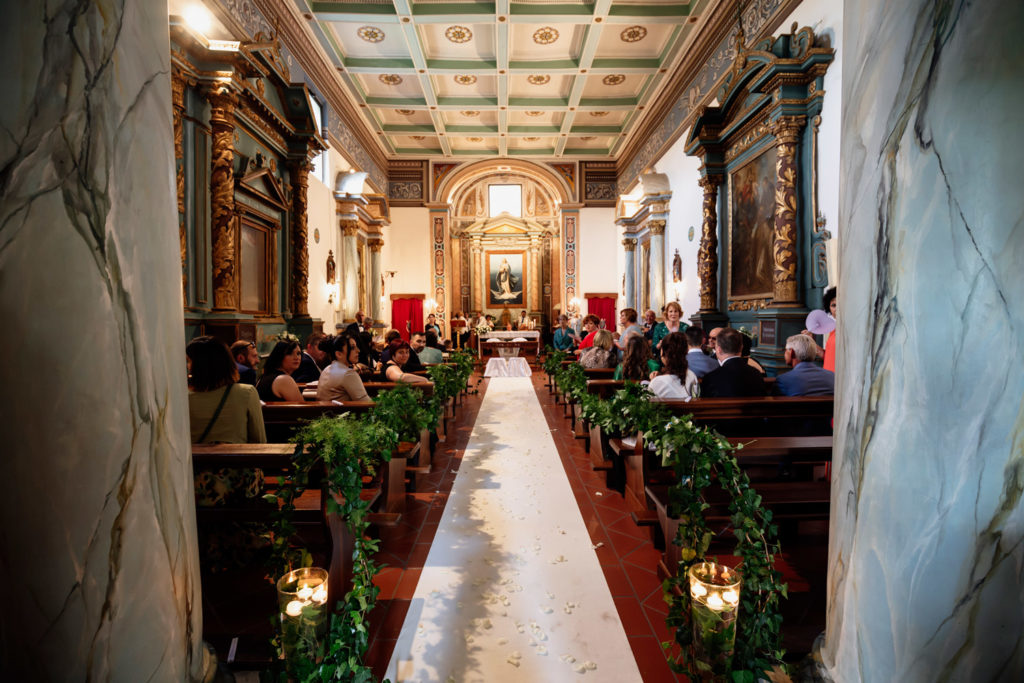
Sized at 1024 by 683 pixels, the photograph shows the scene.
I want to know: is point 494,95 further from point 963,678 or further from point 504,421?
point 963,678

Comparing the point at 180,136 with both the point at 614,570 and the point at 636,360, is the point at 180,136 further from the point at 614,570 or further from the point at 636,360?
the point at 614,570

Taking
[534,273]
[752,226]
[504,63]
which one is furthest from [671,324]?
[534,273]

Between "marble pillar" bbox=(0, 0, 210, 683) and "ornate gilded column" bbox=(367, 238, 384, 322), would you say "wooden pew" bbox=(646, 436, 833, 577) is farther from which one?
"ornate gilded column" bbox=(367, 238, 384, 322)

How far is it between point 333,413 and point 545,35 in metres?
9.12

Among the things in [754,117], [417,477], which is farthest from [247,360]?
[754,117]

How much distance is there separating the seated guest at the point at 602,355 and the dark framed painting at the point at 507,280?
11.8m

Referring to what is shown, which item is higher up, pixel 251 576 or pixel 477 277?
pixel 477 277

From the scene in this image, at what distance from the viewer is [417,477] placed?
445 cm

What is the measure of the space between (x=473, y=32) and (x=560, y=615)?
10.3 meters

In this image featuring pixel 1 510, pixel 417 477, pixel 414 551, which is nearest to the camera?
pixel 1 510

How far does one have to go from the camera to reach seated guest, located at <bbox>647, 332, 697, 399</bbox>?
3900mm

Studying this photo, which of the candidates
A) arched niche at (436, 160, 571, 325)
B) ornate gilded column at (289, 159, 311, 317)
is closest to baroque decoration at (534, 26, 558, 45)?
ornate gilded column at (289, 159, 311, 317)

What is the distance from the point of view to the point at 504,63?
1016 centimetres

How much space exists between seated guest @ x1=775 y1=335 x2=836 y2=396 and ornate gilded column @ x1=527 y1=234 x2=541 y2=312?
14383 millimetres
